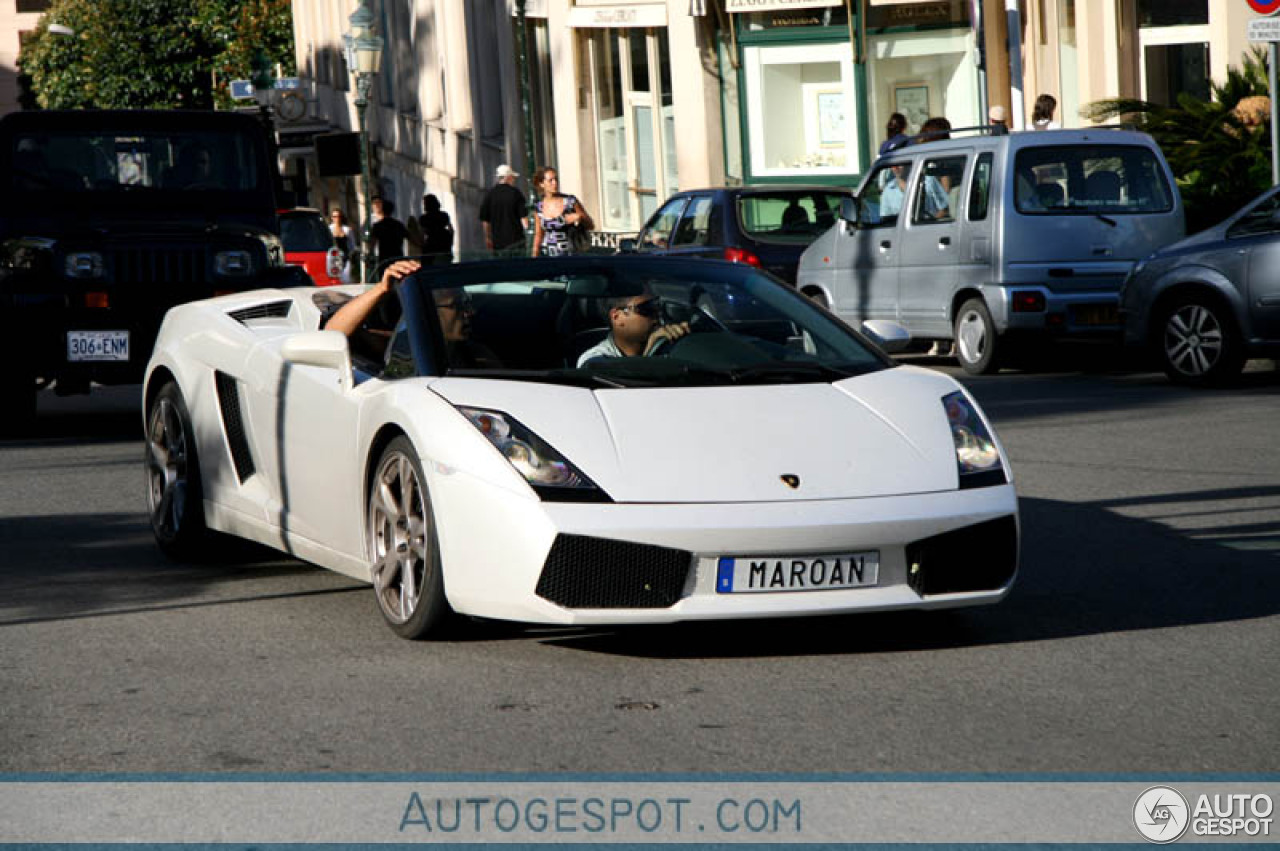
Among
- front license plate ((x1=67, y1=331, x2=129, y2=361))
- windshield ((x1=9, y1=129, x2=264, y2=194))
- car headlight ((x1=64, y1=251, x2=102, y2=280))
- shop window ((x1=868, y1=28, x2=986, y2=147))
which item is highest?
shop window ((x1=868, y1=28, x2=986, y2=147))

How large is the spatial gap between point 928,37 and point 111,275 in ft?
60.8

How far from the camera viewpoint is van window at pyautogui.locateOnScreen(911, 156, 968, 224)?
17.8 meters

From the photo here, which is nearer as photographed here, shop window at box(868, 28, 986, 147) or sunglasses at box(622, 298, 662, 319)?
sunglasses at box(622, 298, 662, 319)

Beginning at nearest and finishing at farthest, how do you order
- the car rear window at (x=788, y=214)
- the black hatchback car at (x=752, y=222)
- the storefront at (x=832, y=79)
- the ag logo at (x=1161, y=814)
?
1. the ag logo at (x=1161, y=814)
2. the black hatchback car at (x=752, y=222)
3. the car rear window at (x=788, y=214)
4. the storefront at (x=832, y=79)

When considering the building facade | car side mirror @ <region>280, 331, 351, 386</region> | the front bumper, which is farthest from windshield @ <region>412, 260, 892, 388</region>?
the building facade

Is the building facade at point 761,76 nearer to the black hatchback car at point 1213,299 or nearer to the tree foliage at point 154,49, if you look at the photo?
the black hatchback car at point 1213,299

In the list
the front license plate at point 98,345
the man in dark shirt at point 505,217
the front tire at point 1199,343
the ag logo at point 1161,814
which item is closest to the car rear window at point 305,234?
the man in dark shirt at point 505,217

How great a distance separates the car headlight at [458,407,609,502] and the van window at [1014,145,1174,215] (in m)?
11.2

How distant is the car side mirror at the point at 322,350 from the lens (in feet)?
24.6

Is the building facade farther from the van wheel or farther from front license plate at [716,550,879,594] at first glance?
front license plate at [716,550,879,594]

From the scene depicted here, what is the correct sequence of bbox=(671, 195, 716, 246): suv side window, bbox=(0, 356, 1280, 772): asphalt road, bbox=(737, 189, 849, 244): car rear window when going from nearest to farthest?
bbox=(0, 356, 1280, 772): asphalt road, bbox=(671, 195, 716, 246): suv side window, bbox=(737, 189, 849, 244): car rear window

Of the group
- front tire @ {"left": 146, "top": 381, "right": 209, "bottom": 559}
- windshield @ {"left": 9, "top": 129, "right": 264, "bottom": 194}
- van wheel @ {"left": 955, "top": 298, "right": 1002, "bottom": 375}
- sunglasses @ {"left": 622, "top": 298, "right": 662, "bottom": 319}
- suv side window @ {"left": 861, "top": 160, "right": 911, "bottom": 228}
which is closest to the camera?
sunglasses @ {"left": 622, "top": 298, "right": 662, "bottom": 319}

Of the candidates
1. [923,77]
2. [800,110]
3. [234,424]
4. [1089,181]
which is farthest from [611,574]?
[800,110]

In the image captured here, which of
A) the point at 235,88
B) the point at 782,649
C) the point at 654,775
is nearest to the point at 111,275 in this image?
the point at 782,649
